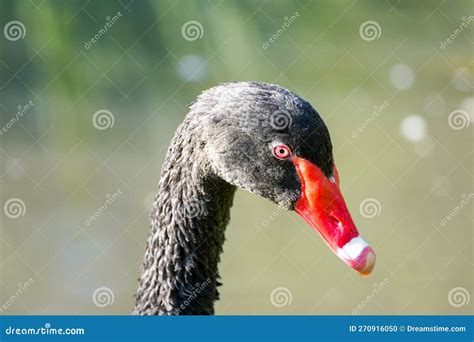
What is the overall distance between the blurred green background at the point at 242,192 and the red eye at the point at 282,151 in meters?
1.56

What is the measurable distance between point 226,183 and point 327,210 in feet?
1.14

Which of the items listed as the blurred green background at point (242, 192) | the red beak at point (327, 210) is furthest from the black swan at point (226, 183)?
the blurred green background at point (242, 192)

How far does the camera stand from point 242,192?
3.62 metres

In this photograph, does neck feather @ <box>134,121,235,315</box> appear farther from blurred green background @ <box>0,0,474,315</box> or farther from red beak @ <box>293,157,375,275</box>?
blurred green background @ <box>0,0,474,315</box>

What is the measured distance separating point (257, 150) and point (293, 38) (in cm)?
223

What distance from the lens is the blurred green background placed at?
10.7 ft

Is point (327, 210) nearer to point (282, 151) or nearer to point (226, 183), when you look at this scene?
→ point (282, 151)

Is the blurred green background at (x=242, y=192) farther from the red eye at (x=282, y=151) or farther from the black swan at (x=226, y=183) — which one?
the red eye at (x=282, y=151)

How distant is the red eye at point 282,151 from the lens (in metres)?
1.59

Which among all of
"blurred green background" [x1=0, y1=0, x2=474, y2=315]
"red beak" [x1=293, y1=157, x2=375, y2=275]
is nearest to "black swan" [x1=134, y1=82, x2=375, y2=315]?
"red beak" [x1=293, y1=157, x2=375, y2=275]

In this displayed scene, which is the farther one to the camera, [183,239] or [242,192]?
[242,192]

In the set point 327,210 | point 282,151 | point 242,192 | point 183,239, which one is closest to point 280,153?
point 282,151

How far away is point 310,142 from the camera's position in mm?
1562

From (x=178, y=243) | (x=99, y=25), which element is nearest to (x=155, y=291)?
(x=178, y=243)
